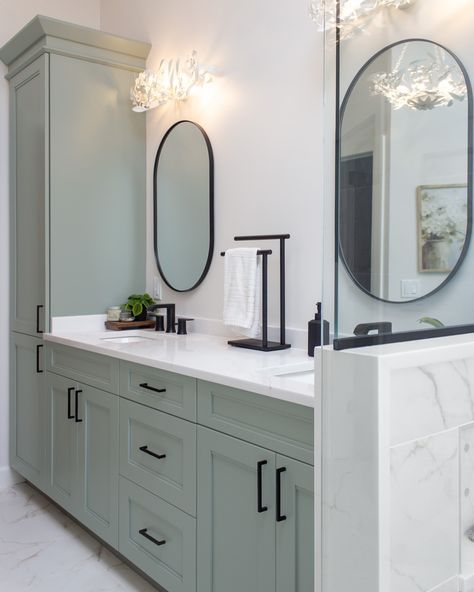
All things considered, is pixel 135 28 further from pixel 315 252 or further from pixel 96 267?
pixel 315 252

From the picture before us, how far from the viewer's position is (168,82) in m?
2.86

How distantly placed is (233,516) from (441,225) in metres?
1.05

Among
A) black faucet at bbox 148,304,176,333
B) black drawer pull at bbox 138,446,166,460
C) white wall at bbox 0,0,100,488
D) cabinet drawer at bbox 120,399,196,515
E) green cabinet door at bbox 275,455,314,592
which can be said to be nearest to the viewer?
green cabinet door at bbox 275,455,314,592

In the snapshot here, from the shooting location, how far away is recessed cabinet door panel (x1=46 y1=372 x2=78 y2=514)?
266cm

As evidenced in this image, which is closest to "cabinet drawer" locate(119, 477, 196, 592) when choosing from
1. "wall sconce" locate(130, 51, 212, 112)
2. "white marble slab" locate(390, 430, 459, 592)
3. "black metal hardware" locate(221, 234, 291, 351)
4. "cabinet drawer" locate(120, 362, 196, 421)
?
"cabinet drawer" locate(120, 362, 196, 421)

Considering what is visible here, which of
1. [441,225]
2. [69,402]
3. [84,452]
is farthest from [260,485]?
[69,402]

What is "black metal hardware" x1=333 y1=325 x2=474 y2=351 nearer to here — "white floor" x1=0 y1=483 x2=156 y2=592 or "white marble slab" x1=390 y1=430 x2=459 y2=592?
"white marble slab" x1=390 y1=430 x2=459 y2=592

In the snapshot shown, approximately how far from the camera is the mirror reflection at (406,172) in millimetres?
1019

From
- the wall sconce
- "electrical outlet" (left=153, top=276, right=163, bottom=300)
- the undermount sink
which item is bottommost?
the undermount sink

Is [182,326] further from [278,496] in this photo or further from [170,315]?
[278,496]

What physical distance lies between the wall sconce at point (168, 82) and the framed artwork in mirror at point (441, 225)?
1855 millimetres

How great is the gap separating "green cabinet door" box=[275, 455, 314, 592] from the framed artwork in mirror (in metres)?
0.63

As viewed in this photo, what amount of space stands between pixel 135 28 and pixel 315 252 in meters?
1.89

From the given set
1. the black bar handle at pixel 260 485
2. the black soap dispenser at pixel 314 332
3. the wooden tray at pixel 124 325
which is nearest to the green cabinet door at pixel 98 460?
the wooden tray at pixel 124 325
